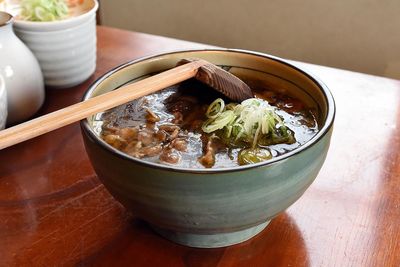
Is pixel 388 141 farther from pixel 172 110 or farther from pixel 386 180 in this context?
pixel 172 110

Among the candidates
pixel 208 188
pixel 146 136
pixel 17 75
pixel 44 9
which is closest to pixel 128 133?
pixel 146 136

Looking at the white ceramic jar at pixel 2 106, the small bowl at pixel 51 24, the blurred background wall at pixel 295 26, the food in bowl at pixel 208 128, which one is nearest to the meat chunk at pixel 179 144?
the food in bowl at pixel 208 128

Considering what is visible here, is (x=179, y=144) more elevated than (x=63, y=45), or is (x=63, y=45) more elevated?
(x=179, y=144)

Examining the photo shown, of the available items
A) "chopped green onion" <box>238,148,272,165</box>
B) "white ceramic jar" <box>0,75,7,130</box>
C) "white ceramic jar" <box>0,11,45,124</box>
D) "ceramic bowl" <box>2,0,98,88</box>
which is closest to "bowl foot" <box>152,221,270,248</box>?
"chopped green onion" <box>238,148,272,165</box>

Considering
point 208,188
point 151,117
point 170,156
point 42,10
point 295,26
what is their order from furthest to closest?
point 295,26, point 42,10, point 151,117, point 170,156, point 208,188

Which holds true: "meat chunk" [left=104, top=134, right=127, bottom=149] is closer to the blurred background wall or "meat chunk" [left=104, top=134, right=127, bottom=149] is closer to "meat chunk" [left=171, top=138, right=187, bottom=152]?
"meat chunk" [left=171, top=138, right=187, bottom=152]

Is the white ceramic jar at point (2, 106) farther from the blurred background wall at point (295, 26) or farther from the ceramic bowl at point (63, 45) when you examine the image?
the blurred background wall at point (295, 26)

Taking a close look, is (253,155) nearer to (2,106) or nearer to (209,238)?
(209,238)
